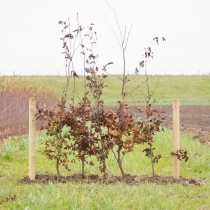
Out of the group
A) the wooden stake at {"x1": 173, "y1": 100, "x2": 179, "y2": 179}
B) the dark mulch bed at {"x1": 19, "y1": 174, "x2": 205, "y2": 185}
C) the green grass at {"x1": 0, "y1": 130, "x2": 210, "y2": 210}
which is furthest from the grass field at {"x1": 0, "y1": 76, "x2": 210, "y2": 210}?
the wooden stake at {"x1": 173, "y1": 100, "x2": 179, "y2": 179}

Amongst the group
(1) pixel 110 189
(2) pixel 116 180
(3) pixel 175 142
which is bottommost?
(2) pixel 116 180

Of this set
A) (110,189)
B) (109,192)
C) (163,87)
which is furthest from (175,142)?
(163,87)

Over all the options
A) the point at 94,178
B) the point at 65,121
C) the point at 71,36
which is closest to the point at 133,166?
the point at 94,178

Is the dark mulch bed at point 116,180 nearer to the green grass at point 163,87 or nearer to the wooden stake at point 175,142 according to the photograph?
the wooden stake at point 175,142

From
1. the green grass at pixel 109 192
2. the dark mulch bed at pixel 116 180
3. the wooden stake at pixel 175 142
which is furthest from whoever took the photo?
the wooden stake at pixel 175 142

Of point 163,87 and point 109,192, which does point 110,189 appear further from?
point 163,87

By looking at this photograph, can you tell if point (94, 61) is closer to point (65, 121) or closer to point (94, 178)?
point (65, 121)

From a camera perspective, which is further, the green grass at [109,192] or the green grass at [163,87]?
the green grass at [163,87]

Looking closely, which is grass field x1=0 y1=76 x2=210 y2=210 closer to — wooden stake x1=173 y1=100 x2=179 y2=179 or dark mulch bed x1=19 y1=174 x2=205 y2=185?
dark mulch bed x1=19 y1=174 x2=205 y2=185

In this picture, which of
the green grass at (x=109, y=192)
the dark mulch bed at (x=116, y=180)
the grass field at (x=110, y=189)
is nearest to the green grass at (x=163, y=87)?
the grass field at (x=110, y=189)

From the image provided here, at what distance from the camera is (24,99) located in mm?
19703

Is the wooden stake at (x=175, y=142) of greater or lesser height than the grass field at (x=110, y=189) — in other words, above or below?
above

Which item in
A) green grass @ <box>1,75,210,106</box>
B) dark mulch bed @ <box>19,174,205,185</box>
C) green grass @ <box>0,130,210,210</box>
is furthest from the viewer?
green grass @ <box>1,75,210,106</box>

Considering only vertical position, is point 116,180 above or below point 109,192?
below
